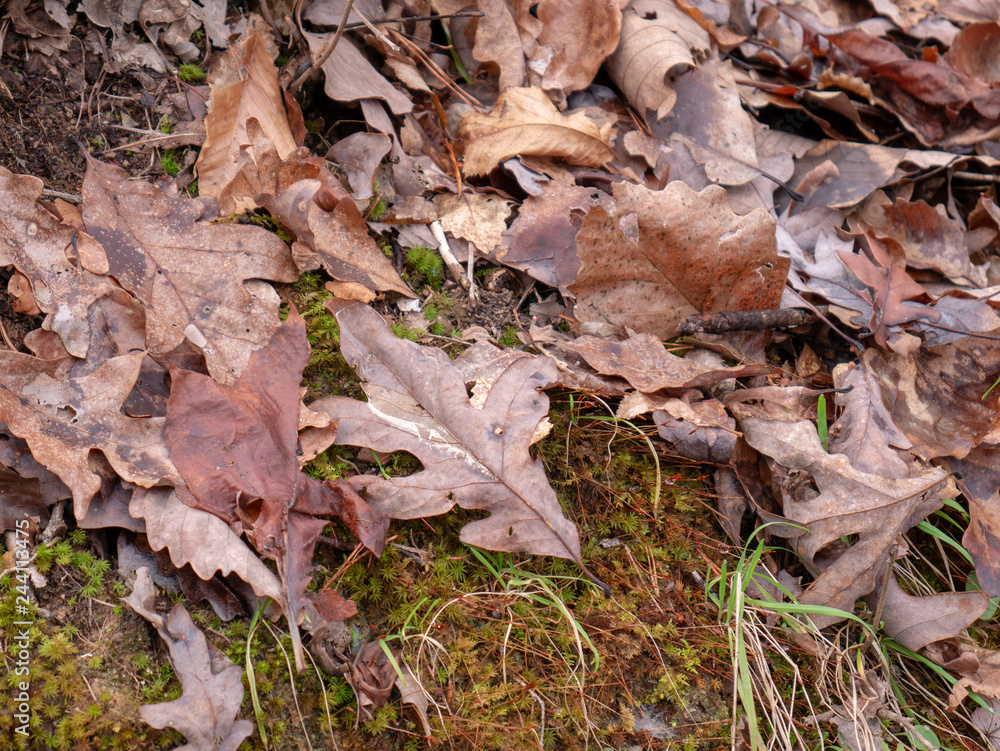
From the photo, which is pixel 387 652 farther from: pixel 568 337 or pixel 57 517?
pixel 568 337

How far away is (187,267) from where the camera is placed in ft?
6.23

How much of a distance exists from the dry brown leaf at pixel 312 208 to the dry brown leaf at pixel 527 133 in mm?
568

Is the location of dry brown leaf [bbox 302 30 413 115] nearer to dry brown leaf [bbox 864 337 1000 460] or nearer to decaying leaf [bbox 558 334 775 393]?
decaying leaf [bbox 558 334 775 393]

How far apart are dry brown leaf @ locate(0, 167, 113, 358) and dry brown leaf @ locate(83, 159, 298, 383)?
0.09 metres

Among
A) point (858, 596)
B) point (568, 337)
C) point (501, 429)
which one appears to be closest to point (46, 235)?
point (501, 429)

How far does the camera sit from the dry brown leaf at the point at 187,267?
5.99 feet

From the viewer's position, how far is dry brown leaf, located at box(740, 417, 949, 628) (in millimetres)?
1862

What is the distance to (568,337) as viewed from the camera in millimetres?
2164

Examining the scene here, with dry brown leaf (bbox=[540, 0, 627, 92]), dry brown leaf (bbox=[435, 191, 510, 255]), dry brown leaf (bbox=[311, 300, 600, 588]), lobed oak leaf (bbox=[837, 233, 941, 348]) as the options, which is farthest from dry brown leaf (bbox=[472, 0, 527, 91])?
lobed oak leaf (bbox=[837, 233, 941, 348])

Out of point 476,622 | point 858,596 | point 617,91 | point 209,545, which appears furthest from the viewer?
point 617,91

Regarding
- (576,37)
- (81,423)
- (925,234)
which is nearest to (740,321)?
(925,234)

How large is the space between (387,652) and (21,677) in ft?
2.67

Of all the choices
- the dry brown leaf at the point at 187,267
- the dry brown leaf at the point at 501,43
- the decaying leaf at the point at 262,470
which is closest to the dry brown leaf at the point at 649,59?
the dry brown leaf at the point at 501,43

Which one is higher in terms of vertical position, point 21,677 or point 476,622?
point 21,677
